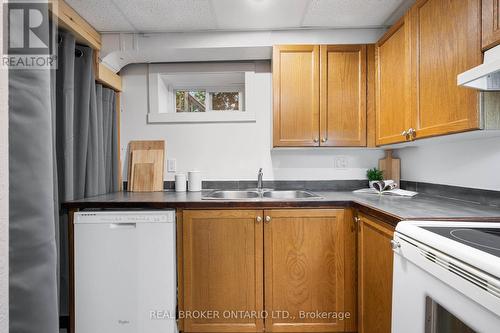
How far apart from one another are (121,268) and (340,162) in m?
1.89

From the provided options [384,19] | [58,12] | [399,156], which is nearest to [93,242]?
[58,12]

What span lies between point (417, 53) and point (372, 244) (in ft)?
3.64

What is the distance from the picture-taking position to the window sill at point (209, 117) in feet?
7.73

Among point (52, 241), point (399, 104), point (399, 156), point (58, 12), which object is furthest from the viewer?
point (399, 156)

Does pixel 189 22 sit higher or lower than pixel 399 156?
higher

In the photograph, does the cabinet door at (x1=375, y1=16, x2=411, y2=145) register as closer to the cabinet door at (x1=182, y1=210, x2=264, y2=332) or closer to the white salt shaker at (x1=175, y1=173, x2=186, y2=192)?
the cabinet door at (x1=182, y1=210, x2=264, y2=332)

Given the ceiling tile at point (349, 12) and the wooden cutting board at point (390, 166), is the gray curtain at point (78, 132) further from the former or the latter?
the wooden cutting board at point (390, 166)

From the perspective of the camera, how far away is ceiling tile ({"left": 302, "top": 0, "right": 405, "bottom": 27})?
5.79 ft

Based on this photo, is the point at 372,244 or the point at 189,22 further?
the point at 189,22

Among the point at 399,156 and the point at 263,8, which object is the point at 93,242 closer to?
the point at 263,8

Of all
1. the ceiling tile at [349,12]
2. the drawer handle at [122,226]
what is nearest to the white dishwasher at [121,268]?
the drawer handle at [122,226]

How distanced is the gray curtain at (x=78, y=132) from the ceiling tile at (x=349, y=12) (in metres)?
1.65

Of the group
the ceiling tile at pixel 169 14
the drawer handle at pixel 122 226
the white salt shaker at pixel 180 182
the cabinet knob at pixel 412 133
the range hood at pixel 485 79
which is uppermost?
the ceiling tile at pixel 169 14

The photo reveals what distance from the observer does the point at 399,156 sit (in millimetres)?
2244
